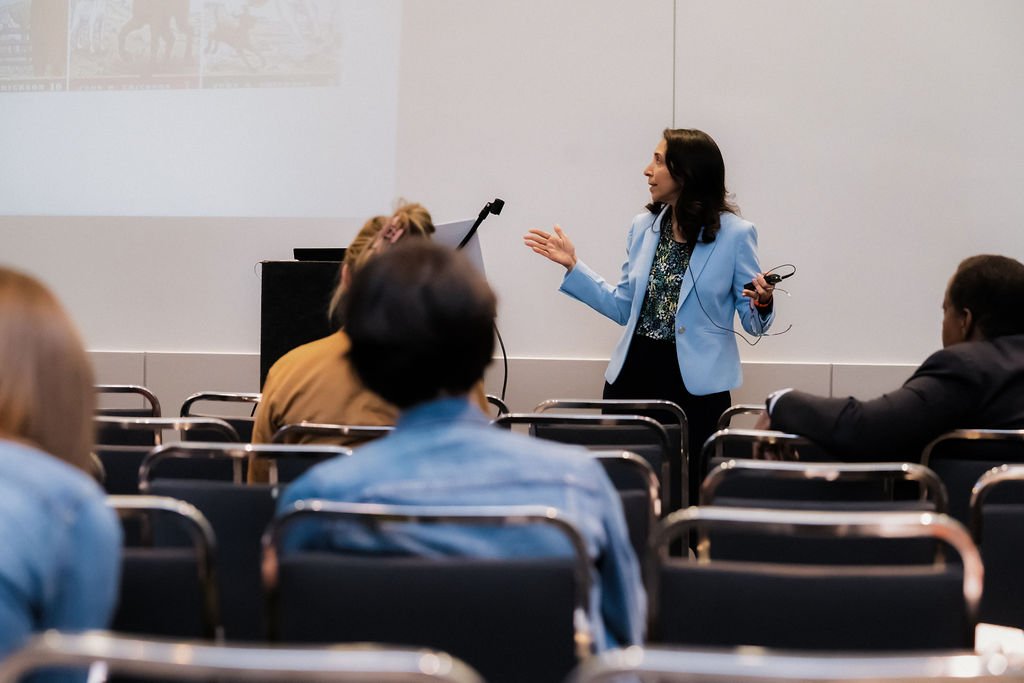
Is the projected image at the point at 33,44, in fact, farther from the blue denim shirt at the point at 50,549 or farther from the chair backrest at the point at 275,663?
the chair backrest at the point at 275,663

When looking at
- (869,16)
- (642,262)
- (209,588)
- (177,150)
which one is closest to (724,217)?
(642,262)

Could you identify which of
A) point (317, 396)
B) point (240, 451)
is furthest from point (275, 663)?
point (317, 396)

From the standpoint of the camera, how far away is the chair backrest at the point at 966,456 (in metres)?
2.38

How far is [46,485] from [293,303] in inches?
135

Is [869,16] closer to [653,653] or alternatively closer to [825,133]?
[825,133]

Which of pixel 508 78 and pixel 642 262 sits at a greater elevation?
pixel 508 78

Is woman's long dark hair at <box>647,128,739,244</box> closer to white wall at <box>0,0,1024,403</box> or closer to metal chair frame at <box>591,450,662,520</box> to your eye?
white wall at <box>0,0,1024,403</box>

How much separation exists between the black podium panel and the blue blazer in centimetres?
116

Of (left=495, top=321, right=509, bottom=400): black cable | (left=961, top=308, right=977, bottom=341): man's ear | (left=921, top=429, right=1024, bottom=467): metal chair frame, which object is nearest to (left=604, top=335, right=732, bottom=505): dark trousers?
(left=495, top=321, right=509, bottom=400): black cable

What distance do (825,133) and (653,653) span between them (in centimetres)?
469

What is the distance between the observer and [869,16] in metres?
5.20

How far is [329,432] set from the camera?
245cm

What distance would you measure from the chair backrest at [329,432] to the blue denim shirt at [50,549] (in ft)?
3.83

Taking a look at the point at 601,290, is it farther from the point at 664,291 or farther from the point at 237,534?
the point at 237,534
